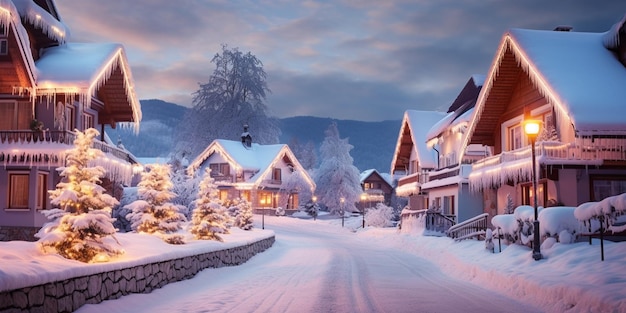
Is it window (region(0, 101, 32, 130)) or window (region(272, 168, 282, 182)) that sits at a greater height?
window (region(0, 101, 32, 130))

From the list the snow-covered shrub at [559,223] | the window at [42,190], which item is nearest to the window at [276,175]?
the window at [42,190]

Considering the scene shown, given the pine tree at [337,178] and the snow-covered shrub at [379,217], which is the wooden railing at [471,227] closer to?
the snow-covered shrub at [379,217]

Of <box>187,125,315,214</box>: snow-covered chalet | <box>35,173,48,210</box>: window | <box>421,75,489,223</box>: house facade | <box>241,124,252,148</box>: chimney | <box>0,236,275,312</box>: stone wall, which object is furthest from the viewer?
<box>241,124,252,148</box>: chimney

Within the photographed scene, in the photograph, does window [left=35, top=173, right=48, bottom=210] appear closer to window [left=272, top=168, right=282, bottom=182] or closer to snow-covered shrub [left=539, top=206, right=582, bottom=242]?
snow-covered shrub [left=539, top=206, right=582, bottom=242]

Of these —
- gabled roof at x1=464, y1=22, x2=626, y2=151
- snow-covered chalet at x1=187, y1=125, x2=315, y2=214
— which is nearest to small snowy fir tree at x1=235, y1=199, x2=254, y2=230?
gabled roof at x1=464, y1=22, x2=626, y2=151

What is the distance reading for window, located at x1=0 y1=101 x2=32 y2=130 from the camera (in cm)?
2700

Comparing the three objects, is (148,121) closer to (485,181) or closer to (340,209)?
(340,209)

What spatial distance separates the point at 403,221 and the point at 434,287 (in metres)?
23.4

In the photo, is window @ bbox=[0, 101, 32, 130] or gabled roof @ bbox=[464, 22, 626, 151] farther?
window @ bbox=[0, 101, 32, 130]

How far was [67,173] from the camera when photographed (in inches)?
491

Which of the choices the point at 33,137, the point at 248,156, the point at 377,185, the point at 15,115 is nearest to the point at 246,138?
the point at 248,156

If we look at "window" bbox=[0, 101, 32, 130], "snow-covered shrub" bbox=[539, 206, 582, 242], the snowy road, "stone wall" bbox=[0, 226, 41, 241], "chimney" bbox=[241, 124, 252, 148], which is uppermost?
"chimney" bbox=[241, 124, 252, 148]

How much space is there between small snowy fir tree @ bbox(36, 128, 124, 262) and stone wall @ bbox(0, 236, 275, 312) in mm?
777

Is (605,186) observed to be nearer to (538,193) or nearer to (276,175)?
(538,193)
